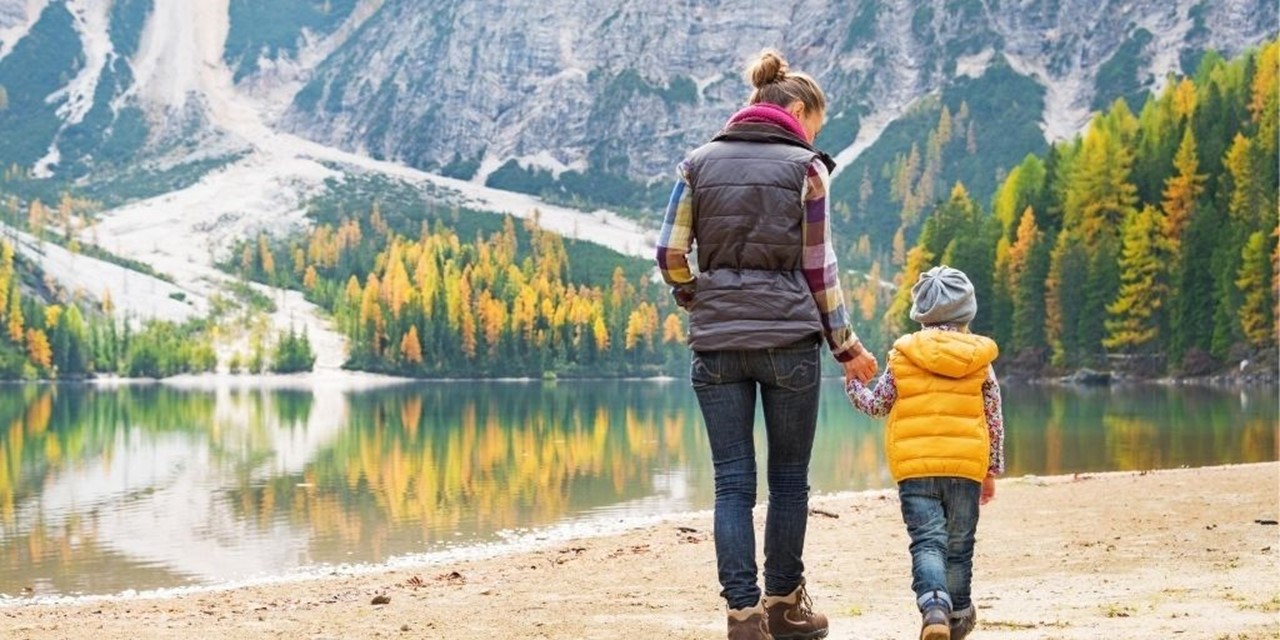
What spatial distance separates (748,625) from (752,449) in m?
1.15

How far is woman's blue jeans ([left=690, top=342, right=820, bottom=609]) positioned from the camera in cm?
945

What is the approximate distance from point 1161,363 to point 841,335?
94427 millimetres

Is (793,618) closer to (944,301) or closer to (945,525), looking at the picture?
(945,525)

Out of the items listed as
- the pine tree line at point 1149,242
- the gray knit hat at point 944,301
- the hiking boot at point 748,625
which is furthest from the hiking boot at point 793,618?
the pine tree line at point 1149,242

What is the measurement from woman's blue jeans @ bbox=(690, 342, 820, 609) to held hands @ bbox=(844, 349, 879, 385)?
297 mm

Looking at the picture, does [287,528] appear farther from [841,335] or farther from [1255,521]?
[841,335]

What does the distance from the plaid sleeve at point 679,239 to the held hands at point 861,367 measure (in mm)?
1195

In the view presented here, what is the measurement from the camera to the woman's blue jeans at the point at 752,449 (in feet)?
31.0

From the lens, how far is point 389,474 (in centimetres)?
4422

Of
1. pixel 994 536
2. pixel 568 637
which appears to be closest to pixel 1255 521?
pixel 994 536

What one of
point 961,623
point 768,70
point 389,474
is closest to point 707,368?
point 768,70

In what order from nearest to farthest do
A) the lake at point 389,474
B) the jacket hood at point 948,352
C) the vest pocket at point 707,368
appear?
1. the vest pocket at point 707,368
2. the jacket hood at point 948,352
3. the lake at point 389,474

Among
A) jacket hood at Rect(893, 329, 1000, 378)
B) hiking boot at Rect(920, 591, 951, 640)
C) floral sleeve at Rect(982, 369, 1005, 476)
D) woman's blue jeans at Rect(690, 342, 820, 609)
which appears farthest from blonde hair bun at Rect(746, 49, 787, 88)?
hiking boot at Rect(920, 591, 951, 640)

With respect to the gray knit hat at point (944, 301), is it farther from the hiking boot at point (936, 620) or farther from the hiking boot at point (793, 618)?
the hiking boot at point (793, 618)
